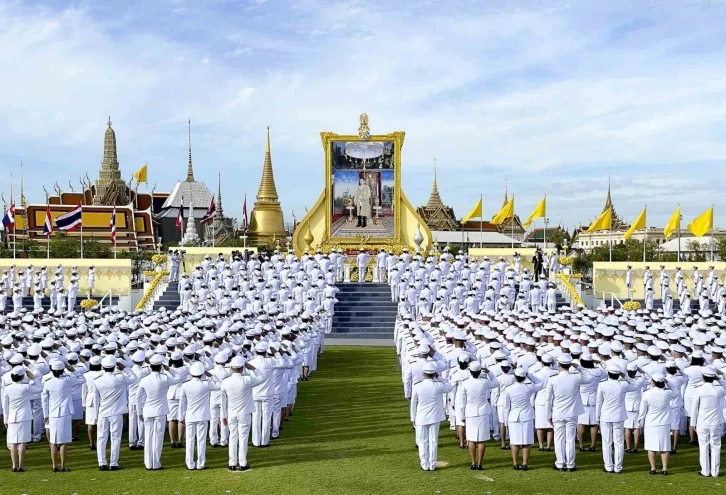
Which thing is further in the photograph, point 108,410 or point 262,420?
point 262,420

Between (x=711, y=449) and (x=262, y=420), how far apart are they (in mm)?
6671

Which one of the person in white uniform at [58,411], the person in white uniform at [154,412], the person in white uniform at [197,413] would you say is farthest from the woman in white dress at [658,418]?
the person in white uniform at [58,411]

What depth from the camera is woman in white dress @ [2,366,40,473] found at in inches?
453

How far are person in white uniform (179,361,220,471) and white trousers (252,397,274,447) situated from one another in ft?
4.55

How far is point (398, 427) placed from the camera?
14672 millimetres

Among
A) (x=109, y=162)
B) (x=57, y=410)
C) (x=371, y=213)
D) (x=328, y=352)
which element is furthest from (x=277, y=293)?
(x=109, y=162)

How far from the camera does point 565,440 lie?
1163 centimetres

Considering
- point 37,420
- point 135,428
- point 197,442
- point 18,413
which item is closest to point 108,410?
point 18,413

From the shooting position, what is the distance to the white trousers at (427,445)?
11.6m

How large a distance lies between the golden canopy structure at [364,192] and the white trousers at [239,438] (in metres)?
28.2

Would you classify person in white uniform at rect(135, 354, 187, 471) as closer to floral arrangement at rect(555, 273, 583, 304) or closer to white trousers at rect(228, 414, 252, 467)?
white trousers at rect(228, 414, 252, 467)

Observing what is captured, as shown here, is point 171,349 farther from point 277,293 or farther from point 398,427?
point 277,293

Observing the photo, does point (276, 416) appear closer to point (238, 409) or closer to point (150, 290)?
point (238, 409)

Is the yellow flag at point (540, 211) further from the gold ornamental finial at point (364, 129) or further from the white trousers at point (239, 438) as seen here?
the white trousers at point (239, 438)
